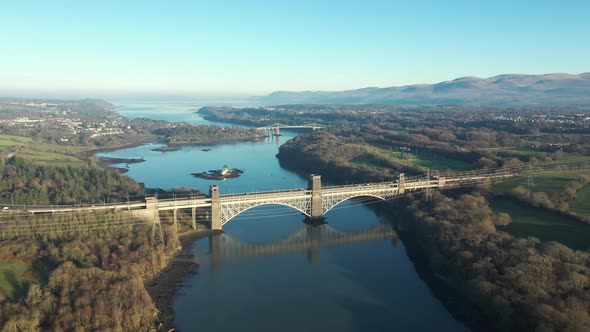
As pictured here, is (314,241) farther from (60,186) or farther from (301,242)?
(60,186)

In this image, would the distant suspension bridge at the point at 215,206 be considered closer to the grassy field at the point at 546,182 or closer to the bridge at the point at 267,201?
the bridge at the point at 267,201

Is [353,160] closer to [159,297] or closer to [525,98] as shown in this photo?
[159,297]

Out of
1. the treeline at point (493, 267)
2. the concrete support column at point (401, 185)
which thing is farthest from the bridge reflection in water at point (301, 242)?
the concrete support column at point (401, 185)

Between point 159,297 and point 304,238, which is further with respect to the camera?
point 304,238

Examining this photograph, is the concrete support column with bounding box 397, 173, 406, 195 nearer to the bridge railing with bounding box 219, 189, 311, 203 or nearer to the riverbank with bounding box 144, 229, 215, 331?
the bridge railing with bounding box 219, 189, 311, 203

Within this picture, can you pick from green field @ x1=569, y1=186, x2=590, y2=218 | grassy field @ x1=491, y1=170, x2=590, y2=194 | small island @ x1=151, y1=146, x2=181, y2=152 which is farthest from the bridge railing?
small island @ x1=151, y1=146, x2=181, y2=152

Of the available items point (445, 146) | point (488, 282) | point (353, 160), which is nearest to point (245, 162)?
point (353, 160)
